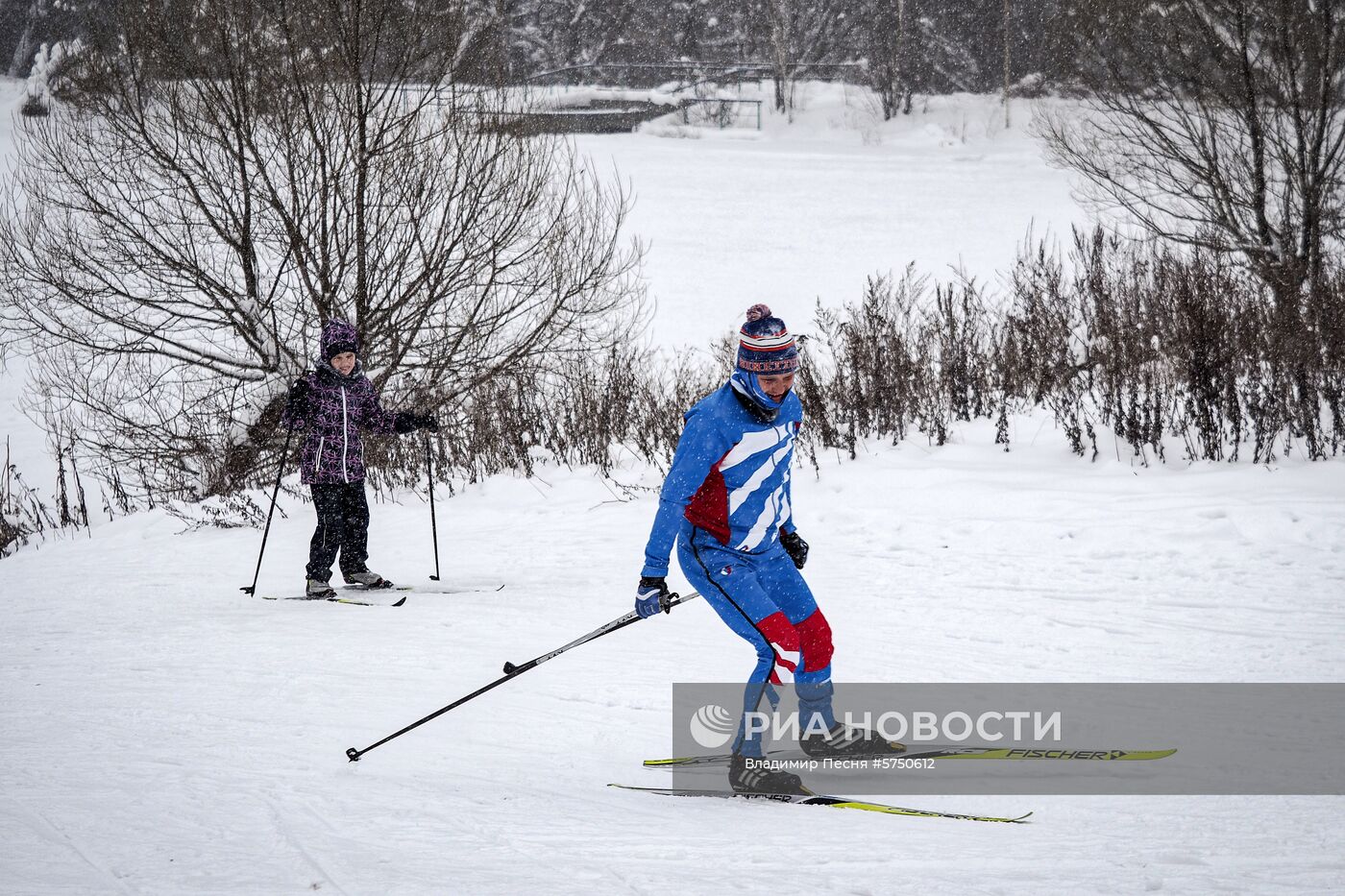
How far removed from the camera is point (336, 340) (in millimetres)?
6781

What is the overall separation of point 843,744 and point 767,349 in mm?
1699

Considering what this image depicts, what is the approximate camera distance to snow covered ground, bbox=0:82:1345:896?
10.2 feet

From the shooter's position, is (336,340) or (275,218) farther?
(275,218)

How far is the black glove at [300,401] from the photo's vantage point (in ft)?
22.0

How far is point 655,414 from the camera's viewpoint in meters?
10.9

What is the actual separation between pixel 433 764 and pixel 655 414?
23.3ft

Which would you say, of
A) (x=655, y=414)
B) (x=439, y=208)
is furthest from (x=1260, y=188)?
(x=439, y=208)

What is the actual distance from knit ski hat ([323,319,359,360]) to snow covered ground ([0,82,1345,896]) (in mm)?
1879

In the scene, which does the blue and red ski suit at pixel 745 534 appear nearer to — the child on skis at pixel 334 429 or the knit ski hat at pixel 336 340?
the child on skis at pixel 334 429

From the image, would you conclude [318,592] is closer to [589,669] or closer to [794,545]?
[589,669]

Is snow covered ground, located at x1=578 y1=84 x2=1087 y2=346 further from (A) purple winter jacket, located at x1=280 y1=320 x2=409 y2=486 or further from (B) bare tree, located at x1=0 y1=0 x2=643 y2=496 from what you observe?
(A) purple winter jacket, located at x1=280 y1=320 x2=409 y2=486
